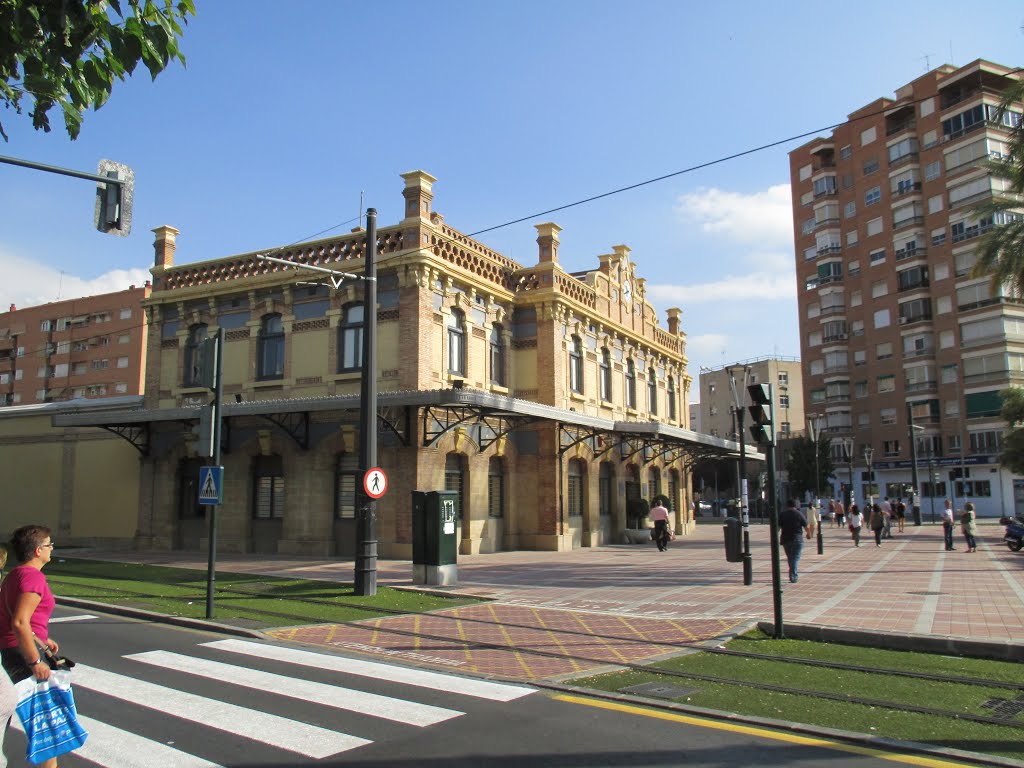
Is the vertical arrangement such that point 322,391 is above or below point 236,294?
below

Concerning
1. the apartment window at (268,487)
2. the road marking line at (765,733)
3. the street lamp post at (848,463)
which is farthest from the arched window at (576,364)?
the street lamp post at (848,463)

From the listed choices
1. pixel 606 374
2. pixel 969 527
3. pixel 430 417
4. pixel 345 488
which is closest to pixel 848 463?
pixel 606 374

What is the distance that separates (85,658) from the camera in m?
8.96

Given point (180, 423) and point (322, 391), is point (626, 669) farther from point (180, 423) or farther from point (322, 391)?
point (180, 423)

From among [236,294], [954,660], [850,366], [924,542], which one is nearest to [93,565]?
[236,294]

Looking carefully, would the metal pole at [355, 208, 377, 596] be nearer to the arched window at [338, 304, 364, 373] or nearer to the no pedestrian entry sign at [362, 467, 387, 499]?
the no pedestrian entry sign at [362, 467, 387, 499]

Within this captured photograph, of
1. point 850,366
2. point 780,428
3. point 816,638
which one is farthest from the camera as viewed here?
point 780,428

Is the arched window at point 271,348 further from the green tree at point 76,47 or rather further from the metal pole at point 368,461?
the green tree at point 76,47

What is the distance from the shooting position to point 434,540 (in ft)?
51.5

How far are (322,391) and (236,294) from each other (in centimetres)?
475

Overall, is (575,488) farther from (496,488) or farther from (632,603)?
(632,603)

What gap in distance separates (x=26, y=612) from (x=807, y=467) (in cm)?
6483

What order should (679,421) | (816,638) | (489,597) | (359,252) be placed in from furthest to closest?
(679,421) < (359,252) < (489,597) < (816,638)

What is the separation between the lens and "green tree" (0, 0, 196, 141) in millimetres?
4781
